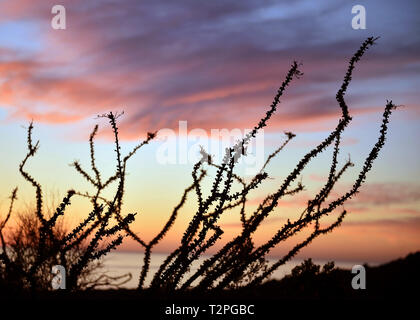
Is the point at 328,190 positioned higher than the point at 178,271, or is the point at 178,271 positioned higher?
the point at 328,190

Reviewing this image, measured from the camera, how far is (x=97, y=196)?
2922 millimetres

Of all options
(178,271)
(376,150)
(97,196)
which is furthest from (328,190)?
(97,196)

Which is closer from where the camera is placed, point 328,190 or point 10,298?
point 10,298

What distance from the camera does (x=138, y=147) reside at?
9.55ft
